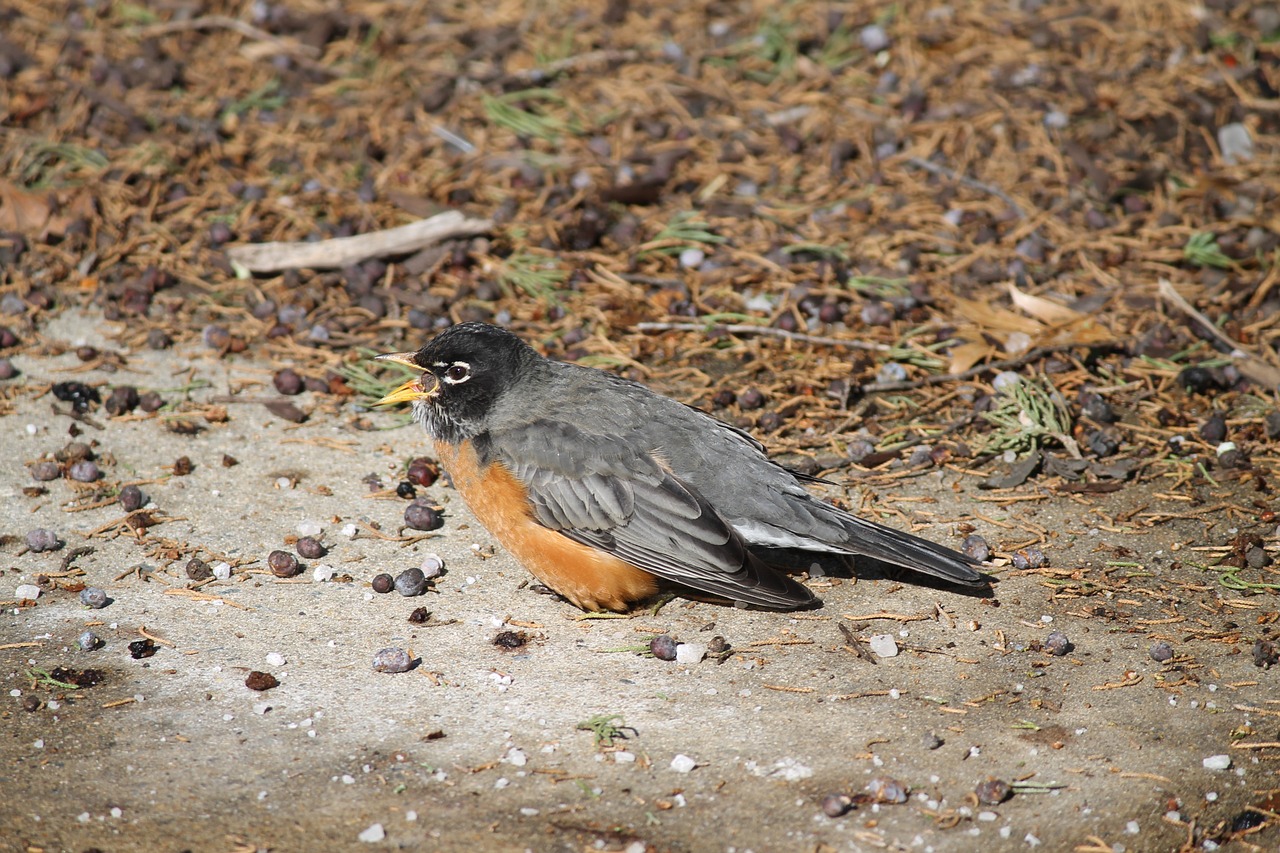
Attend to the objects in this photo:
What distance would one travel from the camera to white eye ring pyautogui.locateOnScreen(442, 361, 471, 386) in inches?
200

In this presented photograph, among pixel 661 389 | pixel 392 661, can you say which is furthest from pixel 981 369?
pixel 392 661

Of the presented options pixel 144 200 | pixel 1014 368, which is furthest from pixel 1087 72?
pixel 144 200

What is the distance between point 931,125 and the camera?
312 inches

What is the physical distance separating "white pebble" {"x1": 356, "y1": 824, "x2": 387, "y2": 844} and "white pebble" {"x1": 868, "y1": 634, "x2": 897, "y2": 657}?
1.99 m

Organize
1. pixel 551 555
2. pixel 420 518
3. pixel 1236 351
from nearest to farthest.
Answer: pixel 551 555, pixel 420 518, pixel 1236 351

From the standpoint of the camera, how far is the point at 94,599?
15.1ft

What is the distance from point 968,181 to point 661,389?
9.22 feet

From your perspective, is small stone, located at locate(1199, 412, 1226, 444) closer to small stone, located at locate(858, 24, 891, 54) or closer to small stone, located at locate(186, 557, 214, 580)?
small stone, located at locate(858, 24, 891, 54)

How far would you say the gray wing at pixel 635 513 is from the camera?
4492 millimetres

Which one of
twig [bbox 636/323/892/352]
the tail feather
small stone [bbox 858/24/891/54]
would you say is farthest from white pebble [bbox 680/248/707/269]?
the tail feather

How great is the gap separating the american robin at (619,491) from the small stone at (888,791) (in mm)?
864

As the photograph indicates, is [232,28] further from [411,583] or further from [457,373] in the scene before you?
[411,583]

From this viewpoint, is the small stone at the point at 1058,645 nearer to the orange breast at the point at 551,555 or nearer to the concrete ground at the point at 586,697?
the concrete ground at the point at 586,697

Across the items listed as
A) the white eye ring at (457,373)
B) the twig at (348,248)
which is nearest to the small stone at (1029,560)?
the white eye ring at (457,373)
